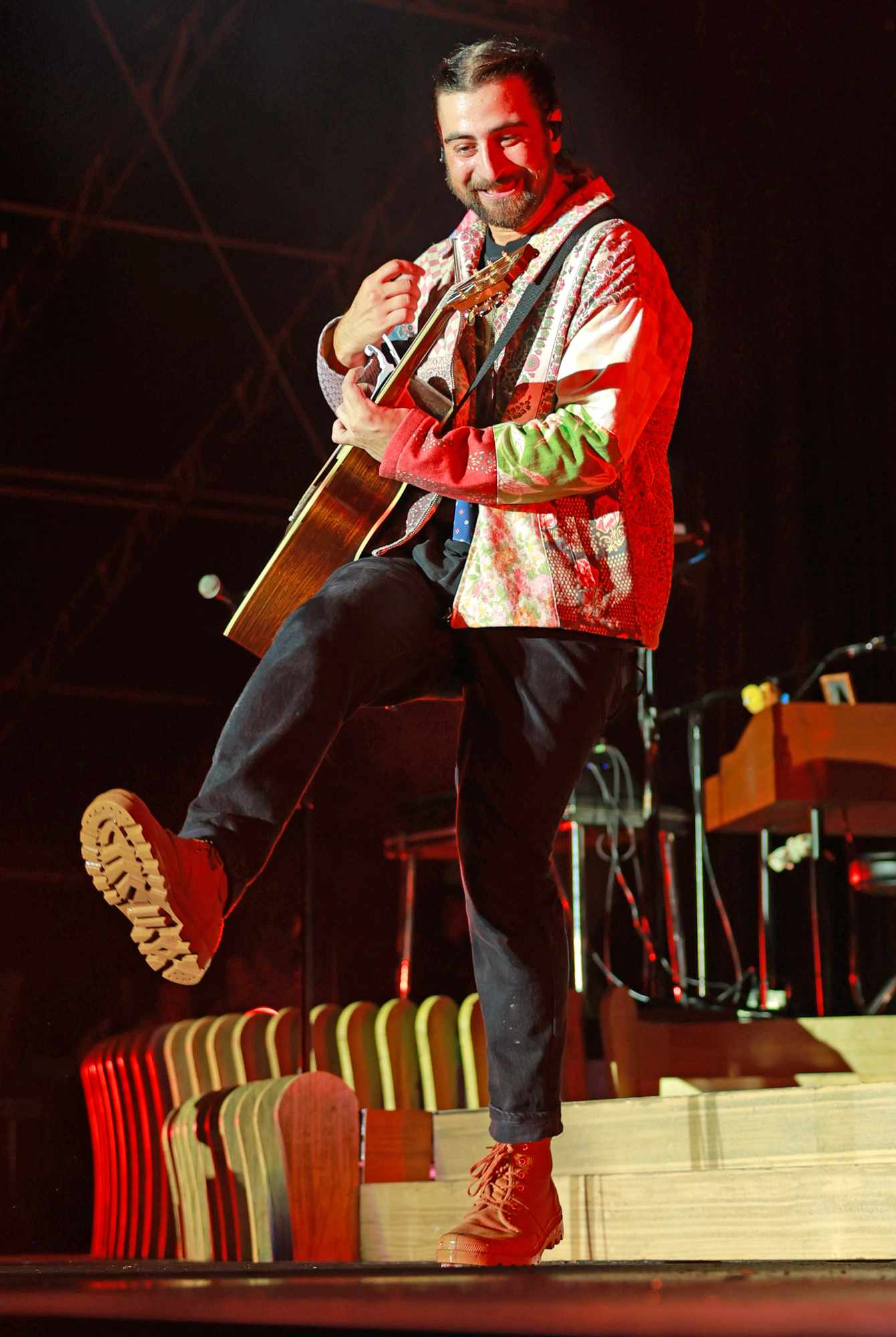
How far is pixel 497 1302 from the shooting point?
86cm

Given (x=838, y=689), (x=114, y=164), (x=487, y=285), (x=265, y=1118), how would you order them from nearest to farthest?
1. (x=487, y=285)
2. (x=265, y=1118)
3. (x=838, y=689)
4. (x=114, y=164)

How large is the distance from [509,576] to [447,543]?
0.55 ft

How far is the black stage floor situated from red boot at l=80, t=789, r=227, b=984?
399mm

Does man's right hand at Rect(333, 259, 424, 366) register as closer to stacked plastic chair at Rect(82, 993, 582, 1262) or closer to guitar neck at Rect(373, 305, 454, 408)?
guitar neck at Rect(373, 305, 454, 408)

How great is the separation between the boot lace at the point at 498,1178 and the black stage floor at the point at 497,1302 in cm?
60

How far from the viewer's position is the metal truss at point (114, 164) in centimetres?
570

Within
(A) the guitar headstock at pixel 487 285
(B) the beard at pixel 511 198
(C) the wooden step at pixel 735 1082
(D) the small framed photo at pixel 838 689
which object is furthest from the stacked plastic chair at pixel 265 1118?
(D) the small framed photo at pixel 838 689

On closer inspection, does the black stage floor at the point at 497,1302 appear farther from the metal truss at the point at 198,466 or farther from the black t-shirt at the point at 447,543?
the metal truss at the point at 198,466

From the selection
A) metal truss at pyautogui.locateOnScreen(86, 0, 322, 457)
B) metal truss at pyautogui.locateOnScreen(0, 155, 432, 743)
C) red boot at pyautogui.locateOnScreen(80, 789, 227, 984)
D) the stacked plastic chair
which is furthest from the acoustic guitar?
metal truss at pyautogui.locateOnScreen(86, 0, 322, 457)

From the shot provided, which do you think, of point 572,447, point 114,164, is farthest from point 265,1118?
point 114,164

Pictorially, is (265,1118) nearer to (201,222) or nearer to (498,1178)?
(498,1178)

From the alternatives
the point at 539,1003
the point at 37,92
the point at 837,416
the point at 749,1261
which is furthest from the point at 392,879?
the point at 749,1261

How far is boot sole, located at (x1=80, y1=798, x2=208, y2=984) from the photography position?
62.8 inches

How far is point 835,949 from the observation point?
4832mm
